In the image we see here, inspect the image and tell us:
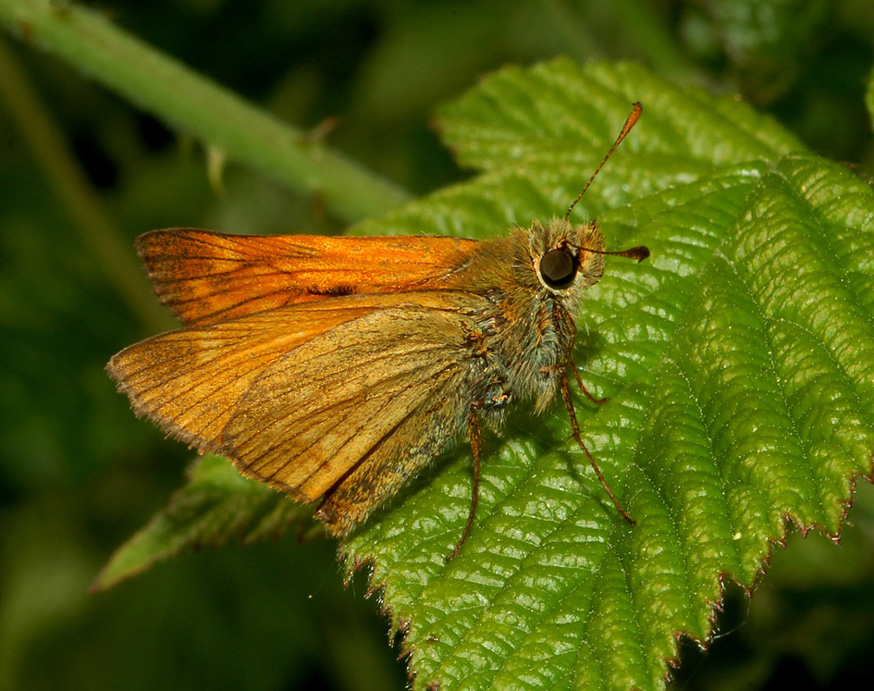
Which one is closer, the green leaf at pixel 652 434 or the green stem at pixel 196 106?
the green leaf at pixel 652 434

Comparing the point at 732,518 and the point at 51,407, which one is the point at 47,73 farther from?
the point at 732,518

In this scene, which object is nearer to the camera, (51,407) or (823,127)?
(823,127)

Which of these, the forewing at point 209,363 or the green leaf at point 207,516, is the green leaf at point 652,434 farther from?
the forewing at point 209,363

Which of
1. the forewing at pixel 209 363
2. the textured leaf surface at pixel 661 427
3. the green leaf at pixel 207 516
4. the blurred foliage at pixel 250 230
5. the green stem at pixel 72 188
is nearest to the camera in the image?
the textured leaf surface at pixel 661 427

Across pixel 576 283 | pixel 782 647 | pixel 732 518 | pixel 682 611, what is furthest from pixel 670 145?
pixel 782 647

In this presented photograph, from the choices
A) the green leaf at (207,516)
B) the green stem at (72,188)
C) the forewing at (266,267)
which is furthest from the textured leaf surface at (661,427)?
the green stem at (72,188)
